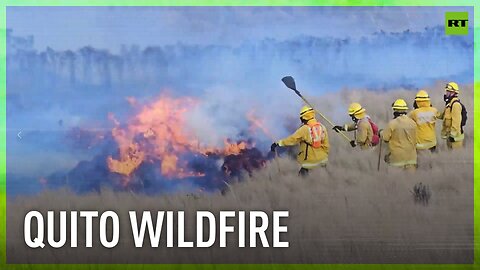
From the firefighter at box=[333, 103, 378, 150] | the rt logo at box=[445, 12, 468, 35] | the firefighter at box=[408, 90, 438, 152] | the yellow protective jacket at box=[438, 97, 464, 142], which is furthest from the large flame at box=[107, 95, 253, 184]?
the rt logo at box=[445, 12, 468, 35]

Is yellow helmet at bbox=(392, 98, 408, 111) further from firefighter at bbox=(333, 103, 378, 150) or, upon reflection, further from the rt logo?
the rt logo

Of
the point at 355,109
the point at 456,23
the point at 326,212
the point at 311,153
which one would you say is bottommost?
the point at 326,212

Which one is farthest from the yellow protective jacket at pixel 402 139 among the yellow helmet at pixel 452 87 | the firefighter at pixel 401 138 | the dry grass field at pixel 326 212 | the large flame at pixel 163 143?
the large flame at pixel 163 143

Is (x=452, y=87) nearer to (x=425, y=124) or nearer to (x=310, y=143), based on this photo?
(x=425, y=124)

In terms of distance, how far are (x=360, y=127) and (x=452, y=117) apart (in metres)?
0.51

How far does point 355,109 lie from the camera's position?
4551 millimetres

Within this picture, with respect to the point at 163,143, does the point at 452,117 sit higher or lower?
higher

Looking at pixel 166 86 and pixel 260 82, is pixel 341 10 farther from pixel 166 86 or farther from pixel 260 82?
pixel 166 86

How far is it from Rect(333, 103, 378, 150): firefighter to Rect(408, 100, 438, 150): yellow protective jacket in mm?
242

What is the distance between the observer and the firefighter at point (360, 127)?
14.9 feet

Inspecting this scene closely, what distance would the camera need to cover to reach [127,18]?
4504 millimetres

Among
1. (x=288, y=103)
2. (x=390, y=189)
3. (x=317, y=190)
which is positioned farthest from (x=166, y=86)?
(x=390, y=189)

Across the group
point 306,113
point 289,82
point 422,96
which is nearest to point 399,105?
point 422,96

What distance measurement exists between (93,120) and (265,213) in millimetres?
1047
